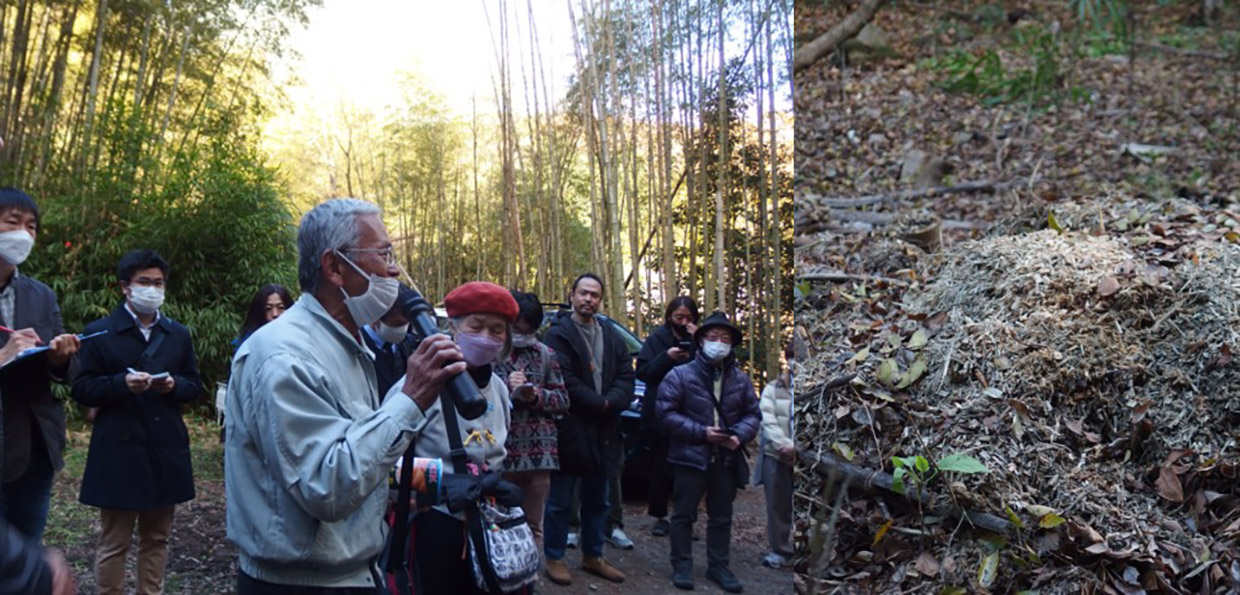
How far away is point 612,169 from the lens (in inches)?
A: 72.4

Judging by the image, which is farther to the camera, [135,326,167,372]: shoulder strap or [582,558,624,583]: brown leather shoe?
[135,326,167,372]: shoulder strap

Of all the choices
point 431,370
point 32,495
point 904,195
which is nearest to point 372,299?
point 431,370

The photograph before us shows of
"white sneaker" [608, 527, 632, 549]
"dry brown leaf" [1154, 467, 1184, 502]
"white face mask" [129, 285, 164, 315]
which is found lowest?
"dry brown leaf" [1154, 467, 1184, 502]

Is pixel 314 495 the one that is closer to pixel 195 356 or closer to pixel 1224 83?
pixel 195 356

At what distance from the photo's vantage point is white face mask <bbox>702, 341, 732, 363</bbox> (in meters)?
1.61

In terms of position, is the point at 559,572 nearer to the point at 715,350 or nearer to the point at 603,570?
the point at 603,570

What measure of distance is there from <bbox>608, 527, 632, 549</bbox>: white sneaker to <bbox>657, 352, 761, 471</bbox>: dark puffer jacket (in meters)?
0.19

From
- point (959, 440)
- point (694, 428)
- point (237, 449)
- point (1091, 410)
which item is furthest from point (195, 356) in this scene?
point (1091, 410)

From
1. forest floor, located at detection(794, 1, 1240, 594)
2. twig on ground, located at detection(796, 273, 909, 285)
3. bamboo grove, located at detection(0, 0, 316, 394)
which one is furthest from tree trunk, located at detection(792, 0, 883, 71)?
bamboo grove, located at detection(0, 0, 316, 394)

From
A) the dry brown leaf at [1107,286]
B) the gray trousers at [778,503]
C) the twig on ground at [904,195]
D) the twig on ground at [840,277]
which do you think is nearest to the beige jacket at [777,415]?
the gray trousers at [778,503]

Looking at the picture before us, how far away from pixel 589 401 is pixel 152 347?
123 cm

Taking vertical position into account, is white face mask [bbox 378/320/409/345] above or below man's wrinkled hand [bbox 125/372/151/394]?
above

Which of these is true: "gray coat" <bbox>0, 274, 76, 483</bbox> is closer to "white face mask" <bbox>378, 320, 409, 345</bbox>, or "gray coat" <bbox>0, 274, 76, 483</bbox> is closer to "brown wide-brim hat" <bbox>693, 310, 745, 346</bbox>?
"white face mask" <bbox>378, 320, 409, 345</bbox>

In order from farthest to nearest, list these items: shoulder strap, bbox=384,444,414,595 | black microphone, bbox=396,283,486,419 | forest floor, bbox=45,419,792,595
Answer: forest floor, bbox=45,419,792,595
shoulder strap, bbox=384,444,414,595
black microphone, bbox=396,283,486,419
